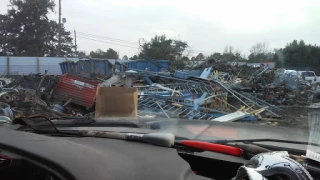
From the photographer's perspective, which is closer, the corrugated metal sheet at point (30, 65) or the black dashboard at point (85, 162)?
the black dashboard at point (85, 162)

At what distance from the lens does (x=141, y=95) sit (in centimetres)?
1112

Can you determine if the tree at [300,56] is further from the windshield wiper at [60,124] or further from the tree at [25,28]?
the tree at [25,28]

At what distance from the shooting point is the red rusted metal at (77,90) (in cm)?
1155

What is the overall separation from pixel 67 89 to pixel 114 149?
1104 cm

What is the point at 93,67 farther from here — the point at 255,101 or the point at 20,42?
the point at 20,42

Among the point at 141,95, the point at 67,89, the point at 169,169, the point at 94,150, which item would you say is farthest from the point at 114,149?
the point at 67,89

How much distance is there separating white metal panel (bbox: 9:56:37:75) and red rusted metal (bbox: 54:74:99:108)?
20203 millimetres

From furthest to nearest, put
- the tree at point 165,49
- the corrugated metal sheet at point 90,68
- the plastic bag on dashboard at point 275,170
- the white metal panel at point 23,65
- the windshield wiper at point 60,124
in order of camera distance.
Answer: the tree at point 165,49 → the white metal panel at point 23,65 → the corrugated metal sheet at point 90,68 → the windshield wiper at point 60,124 → the plastic bag on dashboard at point 275,170

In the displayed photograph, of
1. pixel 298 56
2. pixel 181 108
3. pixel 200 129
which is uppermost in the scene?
pixel 298 56

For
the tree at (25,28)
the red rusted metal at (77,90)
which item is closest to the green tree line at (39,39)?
the tree at (25,28)

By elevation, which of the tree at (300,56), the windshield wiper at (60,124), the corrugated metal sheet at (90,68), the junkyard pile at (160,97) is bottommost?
the junkyard pile at (160,97)

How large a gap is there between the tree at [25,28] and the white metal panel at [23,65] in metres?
15.2

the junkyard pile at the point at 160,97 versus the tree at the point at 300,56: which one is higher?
the tree at the point at 300,56

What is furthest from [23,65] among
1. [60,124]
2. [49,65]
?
[60,124]
